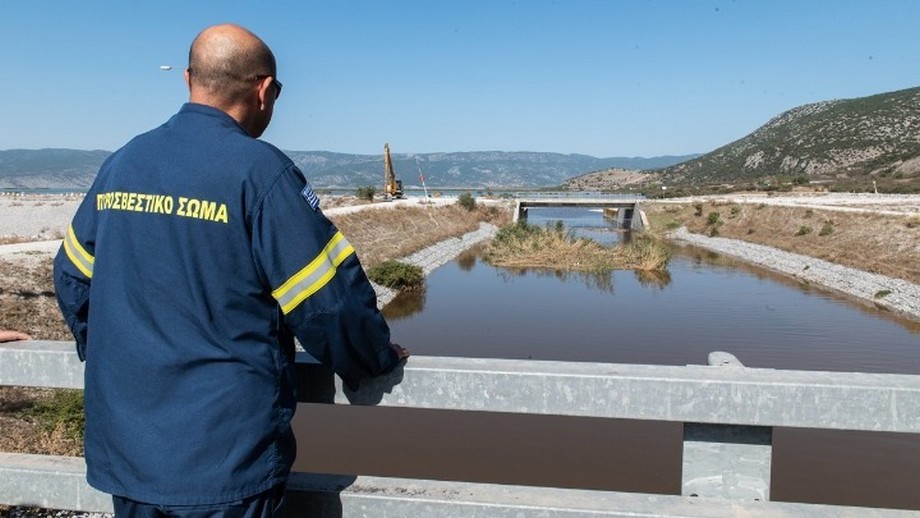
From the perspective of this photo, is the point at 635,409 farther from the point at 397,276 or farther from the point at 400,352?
the point at 397,276

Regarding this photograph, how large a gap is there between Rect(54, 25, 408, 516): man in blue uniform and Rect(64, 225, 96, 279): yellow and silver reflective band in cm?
14

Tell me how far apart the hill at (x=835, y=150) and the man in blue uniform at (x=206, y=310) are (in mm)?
77460

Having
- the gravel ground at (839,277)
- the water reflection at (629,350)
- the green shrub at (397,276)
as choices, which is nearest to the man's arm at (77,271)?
the water reflection at (629,350)

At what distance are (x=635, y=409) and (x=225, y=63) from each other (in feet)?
5.30

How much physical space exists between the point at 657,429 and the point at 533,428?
64.7 inches

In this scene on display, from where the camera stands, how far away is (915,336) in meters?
17.4

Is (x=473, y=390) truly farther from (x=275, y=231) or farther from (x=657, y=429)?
(x=657, y=429)

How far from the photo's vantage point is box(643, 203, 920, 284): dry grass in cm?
2592

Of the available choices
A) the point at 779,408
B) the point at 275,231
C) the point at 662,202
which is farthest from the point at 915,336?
the point at 662,202

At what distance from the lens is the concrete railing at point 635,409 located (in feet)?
7.04

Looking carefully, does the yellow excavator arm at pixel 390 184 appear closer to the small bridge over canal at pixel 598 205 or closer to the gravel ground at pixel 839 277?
the small bridge over canal at pixel 598 205

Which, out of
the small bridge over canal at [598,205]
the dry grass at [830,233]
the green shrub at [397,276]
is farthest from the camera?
the small bridge over canal at [598,205]

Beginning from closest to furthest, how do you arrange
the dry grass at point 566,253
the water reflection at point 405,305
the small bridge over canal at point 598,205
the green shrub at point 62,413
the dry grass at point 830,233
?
the green shrub at point 62,413, the water reflection at point 405,305, the dry grass at point 830,233, the dry grass at point 566,253, the small bridge over canal at point 598,205

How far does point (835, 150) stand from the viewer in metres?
110
